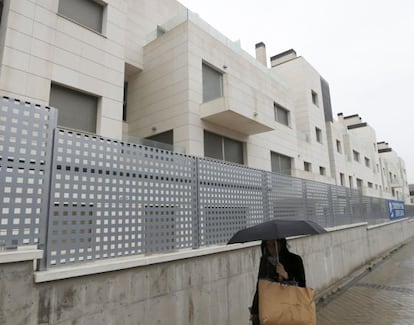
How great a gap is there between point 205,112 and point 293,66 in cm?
1461

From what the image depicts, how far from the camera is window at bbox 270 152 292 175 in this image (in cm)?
1655

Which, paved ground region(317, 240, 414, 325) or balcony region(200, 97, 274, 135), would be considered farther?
balcony region(200, 97, 274, 135)

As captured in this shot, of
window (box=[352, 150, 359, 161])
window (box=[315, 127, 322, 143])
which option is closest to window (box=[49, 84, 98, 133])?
window (box=[315, 127, 322, 143])

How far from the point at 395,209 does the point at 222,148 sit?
14.9 m

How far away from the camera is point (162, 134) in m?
12.3

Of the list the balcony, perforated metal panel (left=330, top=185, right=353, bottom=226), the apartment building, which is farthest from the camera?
the balcony

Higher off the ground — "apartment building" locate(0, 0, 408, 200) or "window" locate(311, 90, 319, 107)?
"window" locate(311, 90, 319, 107)

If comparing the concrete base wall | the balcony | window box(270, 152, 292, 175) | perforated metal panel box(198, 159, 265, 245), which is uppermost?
the balcony

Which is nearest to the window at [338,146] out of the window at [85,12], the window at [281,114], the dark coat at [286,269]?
the window at [281,114]

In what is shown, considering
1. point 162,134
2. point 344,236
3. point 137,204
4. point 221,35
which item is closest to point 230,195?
point 137,204

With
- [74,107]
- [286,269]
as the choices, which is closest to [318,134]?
[74,107]

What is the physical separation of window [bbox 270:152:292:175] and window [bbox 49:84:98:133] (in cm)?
1017

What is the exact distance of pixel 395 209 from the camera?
2031cm

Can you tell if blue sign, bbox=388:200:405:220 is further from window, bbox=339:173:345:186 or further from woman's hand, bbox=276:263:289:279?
woman's hand, bbox=276:263:289:279
